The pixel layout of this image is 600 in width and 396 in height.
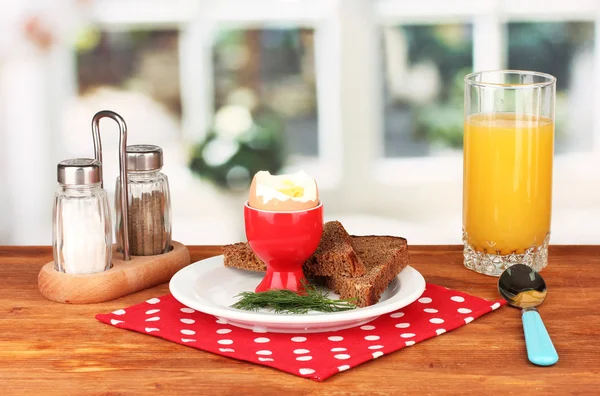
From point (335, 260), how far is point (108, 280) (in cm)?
34

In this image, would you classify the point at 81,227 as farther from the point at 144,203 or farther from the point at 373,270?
the point at 373,270

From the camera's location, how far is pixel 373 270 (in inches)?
49.3

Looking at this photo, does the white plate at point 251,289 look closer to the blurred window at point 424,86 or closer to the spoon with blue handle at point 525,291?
the spoon with blue handle at point 525,291

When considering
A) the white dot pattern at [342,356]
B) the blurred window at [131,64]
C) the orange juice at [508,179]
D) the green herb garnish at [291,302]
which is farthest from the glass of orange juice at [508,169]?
the blurred window at [131,64]

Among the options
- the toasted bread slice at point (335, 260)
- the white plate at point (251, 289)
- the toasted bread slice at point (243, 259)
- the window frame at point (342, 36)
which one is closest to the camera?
the white plate at point (251, 289)

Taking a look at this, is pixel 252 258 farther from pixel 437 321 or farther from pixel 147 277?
pixel 437 321

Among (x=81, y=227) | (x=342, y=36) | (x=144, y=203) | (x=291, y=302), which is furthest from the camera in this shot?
(x=342, y=36)

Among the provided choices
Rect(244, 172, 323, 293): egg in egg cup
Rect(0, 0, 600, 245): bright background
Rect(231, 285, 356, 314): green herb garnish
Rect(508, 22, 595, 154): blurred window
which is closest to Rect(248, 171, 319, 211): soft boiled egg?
Rect(244, 172, 323, 293): egg in egg cup

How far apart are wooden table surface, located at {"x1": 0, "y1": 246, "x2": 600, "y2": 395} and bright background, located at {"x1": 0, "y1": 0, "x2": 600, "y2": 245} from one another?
1.33 metres

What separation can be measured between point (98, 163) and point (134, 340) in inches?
11.5

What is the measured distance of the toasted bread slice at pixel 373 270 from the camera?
120cm

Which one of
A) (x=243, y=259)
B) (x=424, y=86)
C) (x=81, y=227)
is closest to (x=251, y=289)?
(x=243, y=259)

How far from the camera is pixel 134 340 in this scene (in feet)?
3.79

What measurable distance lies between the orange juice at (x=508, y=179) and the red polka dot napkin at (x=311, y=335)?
0.55ft
